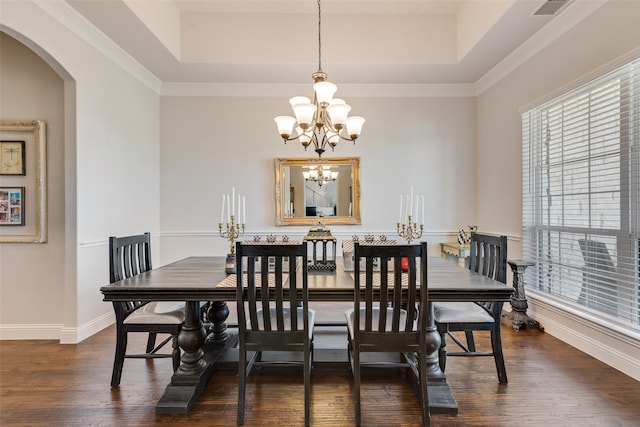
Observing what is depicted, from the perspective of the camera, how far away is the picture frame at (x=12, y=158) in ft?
9.44

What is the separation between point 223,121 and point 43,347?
10.2 feet

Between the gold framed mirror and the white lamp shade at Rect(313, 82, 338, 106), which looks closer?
the white lamp shade at Rect(313, 82, 338, 106)

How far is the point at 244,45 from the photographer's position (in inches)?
143

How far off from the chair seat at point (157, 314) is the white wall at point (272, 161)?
2.10m

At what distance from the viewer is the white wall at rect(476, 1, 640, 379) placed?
2299 millimetres

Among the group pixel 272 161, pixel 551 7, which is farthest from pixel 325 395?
pixel 551 7

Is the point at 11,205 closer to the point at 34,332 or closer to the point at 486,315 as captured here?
the point at 34,332

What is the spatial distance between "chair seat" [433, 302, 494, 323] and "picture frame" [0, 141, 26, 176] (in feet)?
12.4

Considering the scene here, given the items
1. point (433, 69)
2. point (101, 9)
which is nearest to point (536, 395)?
point (433, 69)

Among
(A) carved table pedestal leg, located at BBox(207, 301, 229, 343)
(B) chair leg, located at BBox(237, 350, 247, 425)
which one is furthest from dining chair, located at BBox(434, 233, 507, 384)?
(A) carved table pedestal leg, located at BBox(207, 301, 229, 343)

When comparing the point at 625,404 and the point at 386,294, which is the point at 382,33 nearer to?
the point at 386,294

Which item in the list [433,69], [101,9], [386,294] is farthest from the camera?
[433,69]

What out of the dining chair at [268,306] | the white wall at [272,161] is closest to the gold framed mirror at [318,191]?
the white wall at [272,161]

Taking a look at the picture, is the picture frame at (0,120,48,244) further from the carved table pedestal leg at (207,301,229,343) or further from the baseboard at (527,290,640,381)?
the baseboard at (527,290,640,381)
